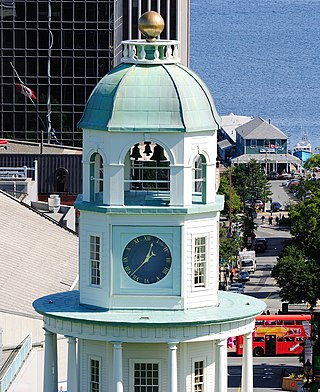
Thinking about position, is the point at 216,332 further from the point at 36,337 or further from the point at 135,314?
the point at 36,337

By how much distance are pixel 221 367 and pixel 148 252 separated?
194 cm

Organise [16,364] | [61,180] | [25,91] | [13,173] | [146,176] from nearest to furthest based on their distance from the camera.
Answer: [146,176]
[16,364]
[13,173]
[61,180]
[25,91]

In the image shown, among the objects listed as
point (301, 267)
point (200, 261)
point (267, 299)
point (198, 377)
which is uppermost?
point (200, 261)

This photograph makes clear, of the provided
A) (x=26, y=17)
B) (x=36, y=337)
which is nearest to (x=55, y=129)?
(x=26, y=17)

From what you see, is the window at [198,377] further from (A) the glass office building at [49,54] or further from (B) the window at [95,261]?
(A) the glass office building at [49,54]

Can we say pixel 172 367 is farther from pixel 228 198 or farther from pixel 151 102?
pixel 228 198

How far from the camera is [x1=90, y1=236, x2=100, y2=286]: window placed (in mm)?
29578

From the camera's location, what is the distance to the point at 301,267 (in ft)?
361

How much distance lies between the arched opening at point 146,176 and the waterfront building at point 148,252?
65 millimetres

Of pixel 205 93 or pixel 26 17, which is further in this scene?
pixel 26 17

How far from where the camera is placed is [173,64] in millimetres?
30016

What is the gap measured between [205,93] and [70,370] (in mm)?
4338

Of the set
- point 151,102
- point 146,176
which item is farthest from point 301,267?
point 151,102

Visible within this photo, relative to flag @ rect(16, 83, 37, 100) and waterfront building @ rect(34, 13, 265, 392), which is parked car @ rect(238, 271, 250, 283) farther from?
waterfront building @ rect(34, 13, 265, 392)
